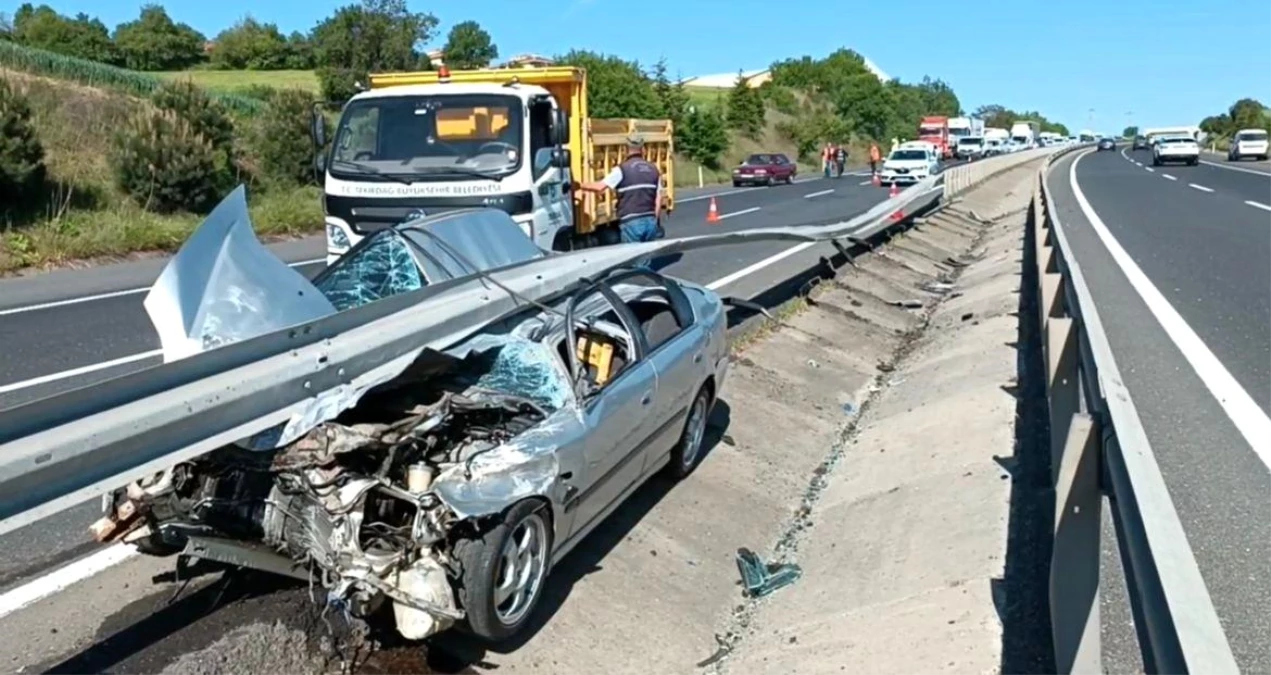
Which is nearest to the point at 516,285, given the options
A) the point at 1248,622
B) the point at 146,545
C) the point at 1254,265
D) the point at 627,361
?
the point at 627,361

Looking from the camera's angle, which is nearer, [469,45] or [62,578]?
[62,578]

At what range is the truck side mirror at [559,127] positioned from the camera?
1141 centimetres

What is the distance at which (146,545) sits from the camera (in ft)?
15.1

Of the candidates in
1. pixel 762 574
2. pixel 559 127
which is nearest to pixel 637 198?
pixel 559 127

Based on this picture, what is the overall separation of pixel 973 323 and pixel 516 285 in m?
7.66

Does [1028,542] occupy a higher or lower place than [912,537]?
higher

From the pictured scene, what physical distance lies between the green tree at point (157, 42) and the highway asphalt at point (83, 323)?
6655 centimetres

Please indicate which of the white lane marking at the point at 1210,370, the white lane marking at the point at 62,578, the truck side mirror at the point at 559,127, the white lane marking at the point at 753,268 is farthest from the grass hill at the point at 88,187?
the white lane marking at the point at 1210,370

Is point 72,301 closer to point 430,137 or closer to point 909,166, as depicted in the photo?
point 430,137

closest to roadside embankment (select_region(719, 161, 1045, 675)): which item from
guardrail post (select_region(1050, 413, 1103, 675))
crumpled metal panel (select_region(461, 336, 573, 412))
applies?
guardrail post (select_region(1050, 413, 1103, 675))

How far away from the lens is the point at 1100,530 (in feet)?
13.1

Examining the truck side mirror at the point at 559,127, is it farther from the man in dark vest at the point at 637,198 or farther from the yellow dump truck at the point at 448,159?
the man in dark vest at the point at 637,198

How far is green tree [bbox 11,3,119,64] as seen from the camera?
75.3m

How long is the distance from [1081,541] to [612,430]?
8.02 feet
